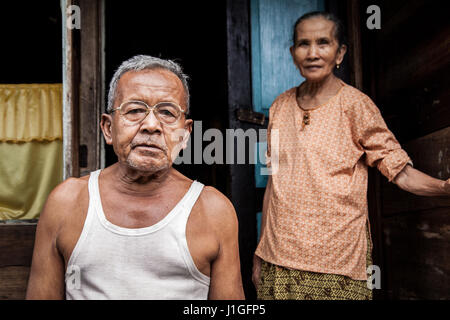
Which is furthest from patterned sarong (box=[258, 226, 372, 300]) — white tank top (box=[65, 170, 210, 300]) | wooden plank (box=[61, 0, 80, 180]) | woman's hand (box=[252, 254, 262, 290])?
wooden plank (box=[61, 0, 80, 180])

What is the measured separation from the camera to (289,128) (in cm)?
201

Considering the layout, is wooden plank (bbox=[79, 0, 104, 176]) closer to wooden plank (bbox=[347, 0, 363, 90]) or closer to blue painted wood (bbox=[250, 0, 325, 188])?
blue painted wood (bbox=[250, 0, 325, 188])

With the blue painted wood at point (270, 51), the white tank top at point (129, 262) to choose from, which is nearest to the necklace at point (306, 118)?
the blue painted wood at point (270, 51)

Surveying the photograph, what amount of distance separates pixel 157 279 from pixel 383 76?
2258 mm

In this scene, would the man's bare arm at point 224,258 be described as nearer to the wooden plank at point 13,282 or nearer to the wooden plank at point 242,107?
the wooden plank at point 242,107

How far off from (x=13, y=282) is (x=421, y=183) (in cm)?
243

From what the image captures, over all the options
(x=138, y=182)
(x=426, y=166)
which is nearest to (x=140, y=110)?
(x=138, y=182)

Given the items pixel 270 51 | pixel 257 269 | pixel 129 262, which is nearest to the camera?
pixel 129 262

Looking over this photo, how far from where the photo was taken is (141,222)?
51.9 inches

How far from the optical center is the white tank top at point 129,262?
123cm

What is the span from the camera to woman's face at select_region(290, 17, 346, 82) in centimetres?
194

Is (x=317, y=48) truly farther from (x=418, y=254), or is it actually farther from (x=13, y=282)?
(x=13, y=282)
